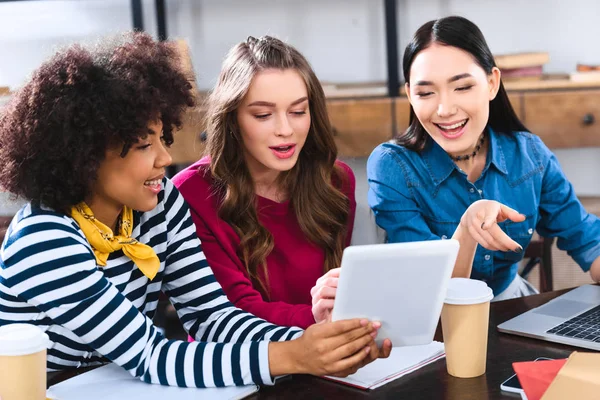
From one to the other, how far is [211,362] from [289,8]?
241 cm

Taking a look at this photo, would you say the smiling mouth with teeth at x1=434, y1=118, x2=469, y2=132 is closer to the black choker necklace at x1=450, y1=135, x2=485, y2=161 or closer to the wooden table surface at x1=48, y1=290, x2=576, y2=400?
the black choker necklace at x1=450, y1=135, x2=485, y2=161

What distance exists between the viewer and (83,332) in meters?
1.07

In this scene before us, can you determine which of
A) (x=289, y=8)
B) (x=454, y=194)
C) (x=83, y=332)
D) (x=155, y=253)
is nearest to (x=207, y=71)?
(x=289, y=8)

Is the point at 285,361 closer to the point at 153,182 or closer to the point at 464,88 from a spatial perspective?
the point at 153,182

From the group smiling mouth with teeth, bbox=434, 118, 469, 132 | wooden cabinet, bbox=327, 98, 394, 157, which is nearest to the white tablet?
smiling mouth with teeth, bbox=434, 118, 469, 132

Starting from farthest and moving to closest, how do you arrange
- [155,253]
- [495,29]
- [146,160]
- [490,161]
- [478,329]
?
[495,29] < [490,161] < [155,253] < [146,160] < [478,329]

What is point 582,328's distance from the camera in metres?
1.19

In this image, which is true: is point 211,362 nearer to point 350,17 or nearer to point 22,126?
point 22,126

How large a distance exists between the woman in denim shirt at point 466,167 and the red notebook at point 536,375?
22.4 inches

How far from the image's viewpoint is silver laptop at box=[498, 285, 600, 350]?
1.14m

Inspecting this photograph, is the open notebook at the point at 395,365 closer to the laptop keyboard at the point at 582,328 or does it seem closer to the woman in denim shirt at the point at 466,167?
the laptop keyboard at the point at 582,328

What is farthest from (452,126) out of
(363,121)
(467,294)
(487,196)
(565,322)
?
(363,121)

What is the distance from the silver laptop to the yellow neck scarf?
57 centimetres

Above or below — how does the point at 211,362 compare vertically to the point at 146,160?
below
